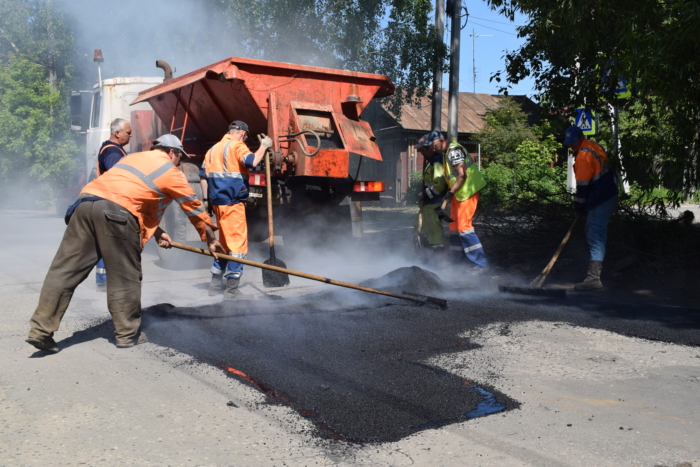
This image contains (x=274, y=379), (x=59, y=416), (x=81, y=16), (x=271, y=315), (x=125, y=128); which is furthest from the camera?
(x=81, y=16)

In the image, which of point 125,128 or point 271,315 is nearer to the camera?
point 271,315

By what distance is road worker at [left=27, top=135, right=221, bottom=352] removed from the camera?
435 centimetres

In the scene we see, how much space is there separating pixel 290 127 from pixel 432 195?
6.15 feet

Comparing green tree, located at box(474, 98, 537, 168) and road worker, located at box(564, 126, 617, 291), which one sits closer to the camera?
road worker, located at box(564, 126, 617, 291)

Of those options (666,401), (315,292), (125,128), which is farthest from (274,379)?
(125,128)

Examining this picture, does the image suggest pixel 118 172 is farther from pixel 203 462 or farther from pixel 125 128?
pixel 203 462

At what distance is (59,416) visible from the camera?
3.26m

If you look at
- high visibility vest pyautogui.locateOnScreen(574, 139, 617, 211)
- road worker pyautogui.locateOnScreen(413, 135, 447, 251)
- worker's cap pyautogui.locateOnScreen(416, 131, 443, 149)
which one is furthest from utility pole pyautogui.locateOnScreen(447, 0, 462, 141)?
high visibility vest pyautogui.locateOnScreen(574, 139, 617, 211)

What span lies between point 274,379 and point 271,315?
155 centimetres

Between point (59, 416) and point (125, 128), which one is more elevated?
point (125, 128)

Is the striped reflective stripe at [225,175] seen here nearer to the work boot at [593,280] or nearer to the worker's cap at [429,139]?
the worker's cap at [429,139]

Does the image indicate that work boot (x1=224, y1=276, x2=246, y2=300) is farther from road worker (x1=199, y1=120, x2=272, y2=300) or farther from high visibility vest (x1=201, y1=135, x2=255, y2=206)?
high visibility vest (x1=201, y1=135, x2=255, y2=206)

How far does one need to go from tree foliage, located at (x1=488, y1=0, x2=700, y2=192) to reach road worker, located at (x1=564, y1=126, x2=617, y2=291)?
0.50 m

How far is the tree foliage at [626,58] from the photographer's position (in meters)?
5.33
